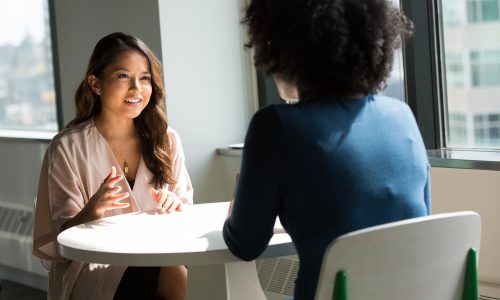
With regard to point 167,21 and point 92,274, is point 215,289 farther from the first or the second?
point 167,21

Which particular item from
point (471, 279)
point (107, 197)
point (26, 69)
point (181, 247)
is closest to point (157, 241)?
point (181, 247)

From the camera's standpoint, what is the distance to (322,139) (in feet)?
5.20

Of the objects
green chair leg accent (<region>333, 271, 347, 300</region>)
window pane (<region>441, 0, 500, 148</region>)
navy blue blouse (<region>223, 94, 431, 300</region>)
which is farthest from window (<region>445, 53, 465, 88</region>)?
green chair leg accent (<region>333, 271, 347, 300</region>)

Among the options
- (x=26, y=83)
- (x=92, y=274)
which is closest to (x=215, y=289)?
(x=92, y=274)

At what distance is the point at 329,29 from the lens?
5.24ft

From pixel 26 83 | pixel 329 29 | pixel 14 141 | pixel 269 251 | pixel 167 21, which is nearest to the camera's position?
pixel 329 29

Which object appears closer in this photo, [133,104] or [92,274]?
[92,274]

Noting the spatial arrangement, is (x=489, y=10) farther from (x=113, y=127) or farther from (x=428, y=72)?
(x=113, y=127)

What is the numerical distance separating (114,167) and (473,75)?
144 cm

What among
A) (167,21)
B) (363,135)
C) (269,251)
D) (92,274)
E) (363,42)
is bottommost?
(92,274)

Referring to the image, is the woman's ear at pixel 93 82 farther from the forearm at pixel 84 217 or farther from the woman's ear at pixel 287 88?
the woman's ear at pixel 287 88

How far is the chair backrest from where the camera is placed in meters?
1.49

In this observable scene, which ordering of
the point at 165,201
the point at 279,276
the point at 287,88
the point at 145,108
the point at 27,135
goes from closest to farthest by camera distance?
the point at 287,88 < the point at 165,201 < the point at 145,108 < the point at 279,276 < the point at 27,135

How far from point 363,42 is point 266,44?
206mm
